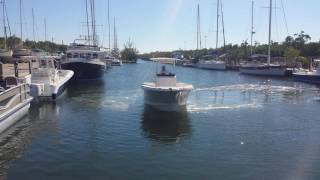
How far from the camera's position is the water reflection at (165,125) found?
2051 centimetres

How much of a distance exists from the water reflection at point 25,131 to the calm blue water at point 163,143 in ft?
0.13

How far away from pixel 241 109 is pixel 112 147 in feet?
43.6

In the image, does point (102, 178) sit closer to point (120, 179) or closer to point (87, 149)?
point (120, 179)

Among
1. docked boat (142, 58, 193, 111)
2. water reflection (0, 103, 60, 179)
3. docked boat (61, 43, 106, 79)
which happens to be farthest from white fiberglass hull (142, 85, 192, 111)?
docked boat (61, 43, 106, 79)

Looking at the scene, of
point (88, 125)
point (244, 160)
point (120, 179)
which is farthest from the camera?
point (88, 125)

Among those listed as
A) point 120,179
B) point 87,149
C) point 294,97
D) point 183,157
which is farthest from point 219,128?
point 294,97

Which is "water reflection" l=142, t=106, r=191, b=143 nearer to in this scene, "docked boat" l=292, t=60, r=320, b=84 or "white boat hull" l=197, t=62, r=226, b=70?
"docked boat" l=292, t=60, r=320, b=84

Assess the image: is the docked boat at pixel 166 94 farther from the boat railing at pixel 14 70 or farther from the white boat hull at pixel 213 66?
the white boat hull at pixel 213 66

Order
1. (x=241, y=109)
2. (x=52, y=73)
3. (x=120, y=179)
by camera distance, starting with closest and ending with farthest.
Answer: (x=120, y=179) → (x=241, y=109) → (x=52, y=73)

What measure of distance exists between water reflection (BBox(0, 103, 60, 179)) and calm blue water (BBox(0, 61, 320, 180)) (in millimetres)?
39

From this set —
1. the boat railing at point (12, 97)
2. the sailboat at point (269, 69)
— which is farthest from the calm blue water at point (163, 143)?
the sailboat at point (269, 69)

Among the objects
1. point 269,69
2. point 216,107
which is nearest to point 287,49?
point 269,69

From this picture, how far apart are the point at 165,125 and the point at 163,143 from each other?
4.23 meters

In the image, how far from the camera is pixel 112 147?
18078mm
